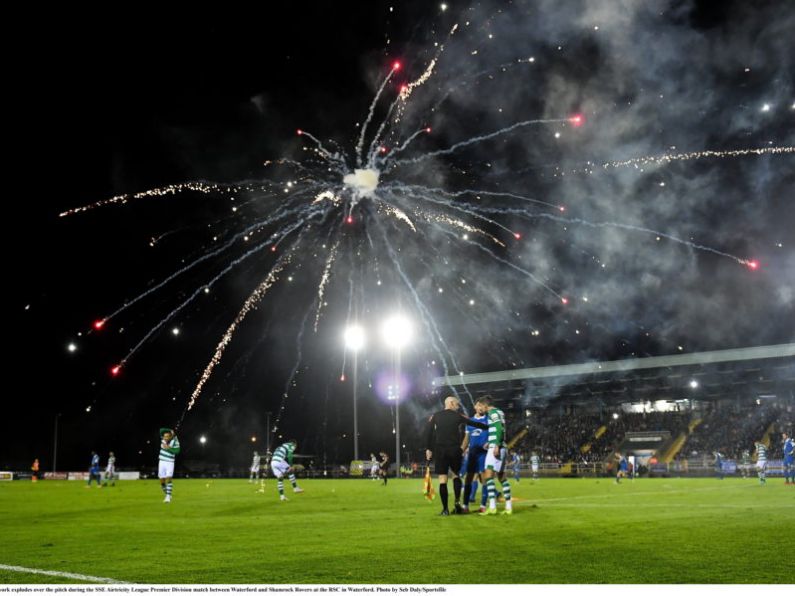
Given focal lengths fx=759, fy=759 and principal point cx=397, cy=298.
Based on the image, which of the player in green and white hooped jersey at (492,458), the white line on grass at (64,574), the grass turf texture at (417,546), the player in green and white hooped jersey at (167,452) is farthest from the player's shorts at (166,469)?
the white line on grass at (64,574)

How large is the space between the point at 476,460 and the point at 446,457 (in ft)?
4.05

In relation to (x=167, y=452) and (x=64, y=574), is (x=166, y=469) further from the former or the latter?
(x=64, y=574)

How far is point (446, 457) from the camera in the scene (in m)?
12.7

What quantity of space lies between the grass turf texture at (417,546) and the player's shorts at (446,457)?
814mm

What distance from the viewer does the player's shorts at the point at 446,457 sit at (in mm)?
12633

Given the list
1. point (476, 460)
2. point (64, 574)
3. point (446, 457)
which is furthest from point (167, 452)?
point (64, 574)

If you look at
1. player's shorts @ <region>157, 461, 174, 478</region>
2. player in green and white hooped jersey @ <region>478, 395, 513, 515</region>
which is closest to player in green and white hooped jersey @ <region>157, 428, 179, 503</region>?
player's shorts @ <region>157, 461, 174, 478</region>

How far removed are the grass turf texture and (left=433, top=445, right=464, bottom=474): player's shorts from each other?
0.81 metres

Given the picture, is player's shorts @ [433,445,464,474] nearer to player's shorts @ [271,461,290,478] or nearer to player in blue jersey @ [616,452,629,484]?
player's shorts @ [271,461,290,478]

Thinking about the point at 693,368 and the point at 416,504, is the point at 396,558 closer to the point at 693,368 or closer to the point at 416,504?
the point at 416,504

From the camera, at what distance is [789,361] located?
4319 centimetres

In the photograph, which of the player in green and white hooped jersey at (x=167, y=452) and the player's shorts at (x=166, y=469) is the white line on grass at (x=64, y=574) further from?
the player in green and white hooped jersey at (x=167, y=452)

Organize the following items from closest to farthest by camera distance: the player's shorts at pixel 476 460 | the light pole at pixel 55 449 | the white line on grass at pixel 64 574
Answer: the white line on grass at pixel 64 574
the player's shorts at pixel 476 460
the light pole at pixel 55 449

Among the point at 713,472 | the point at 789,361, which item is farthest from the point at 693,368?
the point at 713,472
